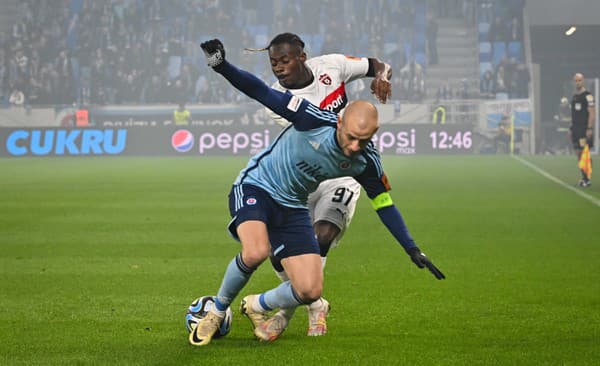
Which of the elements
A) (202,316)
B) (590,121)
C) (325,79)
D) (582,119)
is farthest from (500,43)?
(202,316)

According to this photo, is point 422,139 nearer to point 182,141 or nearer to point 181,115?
point 182,141

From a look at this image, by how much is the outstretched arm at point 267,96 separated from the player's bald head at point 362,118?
0.36 m

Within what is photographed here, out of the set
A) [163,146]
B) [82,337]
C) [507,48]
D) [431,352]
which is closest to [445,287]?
[431,352]

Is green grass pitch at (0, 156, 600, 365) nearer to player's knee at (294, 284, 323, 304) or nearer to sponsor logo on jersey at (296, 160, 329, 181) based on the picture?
player's knee at (294, 284, 323, 304)

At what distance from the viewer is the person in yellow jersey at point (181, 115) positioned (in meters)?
38.4

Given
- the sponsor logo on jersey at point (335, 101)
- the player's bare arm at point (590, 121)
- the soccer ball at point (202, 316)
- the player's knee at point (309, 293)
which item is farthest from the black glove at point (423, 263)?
the player's bare arm at point (590, 121)

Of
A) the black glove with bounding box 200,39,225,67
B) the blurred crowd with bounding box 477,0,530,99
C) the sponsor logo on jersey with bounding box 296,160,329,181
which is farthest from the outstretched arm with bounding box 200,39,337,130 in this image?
the blurred crowd with bounding box 477,0,530,99

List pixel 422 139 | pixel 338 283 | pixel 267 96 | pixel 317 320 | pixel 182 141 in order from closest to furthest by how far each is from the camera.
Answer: pixel 267 96, pixel 317 320, pixel 338 283, pixel 182 141, pixel 422 139

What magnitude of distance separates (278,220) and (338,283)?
113 inches

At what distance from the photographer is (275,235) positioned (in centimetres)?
673

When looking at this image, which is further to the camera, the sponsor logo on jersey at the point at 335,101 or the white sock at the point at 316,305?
the sponsor logo on jersey at the point at 335,101

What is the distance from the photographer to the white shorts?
7.84m

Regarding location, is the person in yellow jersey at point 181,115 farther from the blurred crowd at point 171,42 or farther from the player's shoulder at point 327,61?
the player's shoulder at point 327,61

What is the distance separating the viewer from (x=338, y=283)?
947 centimetres
